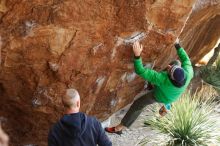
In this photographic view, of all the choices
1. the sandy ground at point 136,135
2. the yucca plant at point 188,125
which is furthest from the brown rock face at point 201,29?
the sandy ground at point 136,135

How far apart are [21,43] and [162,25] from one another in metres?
1.89

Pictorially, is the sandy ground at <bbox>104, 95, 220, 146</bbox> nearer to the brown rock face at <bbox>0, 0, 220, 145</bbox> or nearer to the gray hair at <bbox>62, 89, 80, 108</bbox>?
the brown rock face at <bbox>0, 0, 220, 145</bbox>

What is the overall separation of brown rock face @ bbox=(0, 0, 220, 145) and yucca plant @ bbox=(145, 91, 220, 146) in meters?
1.15

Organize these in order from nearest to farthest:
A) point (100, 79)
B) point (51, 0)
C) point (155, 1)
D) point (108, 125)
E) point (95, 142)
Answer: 1. point (95, 142)
2. point (51, 0)
3. point (155, 1)
4. point (100, 79)
5. point (108, 125)

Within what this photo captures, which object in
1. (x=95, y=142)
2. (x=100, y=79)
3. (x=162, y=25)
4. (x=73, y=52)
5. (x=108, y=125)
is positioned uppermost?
(x=162, y=25)

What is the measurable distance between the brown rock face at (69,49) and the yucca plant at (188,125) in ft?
3.76

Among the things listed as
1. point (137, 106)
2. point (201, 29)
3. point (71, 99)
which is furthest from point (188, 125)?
point (71, 99)

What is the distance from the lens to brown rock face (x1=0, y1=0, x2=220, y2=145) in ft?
16.5

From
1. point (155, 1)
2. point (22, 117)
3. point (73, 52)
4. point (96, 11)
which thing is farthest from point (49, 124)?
point (155, 1)

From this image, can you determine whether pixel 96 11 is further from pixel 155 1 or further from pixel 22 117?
pixel 22 117

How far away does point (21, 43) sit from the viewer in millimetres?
5133

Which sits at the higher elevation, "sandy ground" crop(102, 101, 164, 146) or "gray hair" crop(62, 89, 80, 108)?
"gray hair" crop(62, 89, 80, 108)

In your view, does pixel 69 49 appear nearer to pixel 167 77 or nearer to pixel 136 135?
pixel 167 77

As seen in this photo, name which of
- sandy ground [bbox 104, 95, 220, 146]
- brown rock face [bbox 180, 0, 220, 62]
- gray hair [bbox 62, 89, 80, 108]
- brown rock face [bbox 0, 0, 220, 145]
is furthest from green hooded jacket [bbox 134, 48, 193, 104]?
gray hair [bbox 62, 89, 80, 108]
